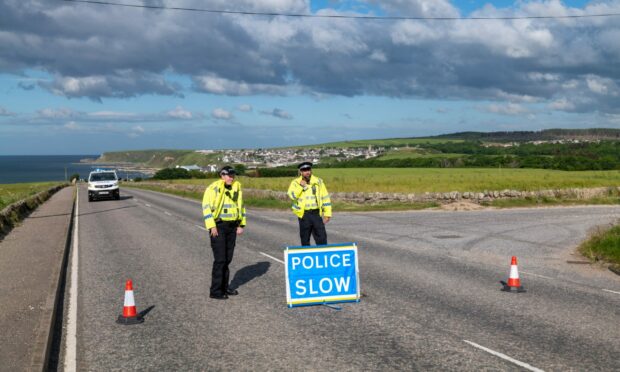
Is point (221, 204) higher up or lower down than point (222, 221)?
higher up

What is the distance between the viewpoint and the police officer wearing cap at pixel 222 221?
10.2 metres

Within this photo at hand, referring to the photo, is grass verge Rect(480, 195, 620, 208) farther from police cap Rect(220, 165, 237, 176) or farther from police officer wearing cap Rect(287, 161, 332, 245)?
police cap Rect(220, 165, 237, 176)

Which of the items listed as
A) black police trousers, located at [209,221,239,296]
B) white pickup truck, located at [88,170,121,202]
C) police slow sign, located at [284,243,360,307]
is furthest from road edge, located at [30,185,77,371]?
white pickup truck, located at [88,170,121,202]

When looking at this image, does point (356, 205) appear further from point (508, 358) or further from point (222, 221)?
point (508, 358)

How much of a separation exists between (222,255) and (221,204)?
0.82 metres

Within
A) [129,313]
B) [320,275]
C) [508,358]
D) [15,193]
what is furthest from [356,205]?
[15,193]

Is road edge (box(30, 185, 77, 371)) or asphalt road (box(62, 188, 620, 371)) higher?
road edge (box(30, 185, 77, 371))

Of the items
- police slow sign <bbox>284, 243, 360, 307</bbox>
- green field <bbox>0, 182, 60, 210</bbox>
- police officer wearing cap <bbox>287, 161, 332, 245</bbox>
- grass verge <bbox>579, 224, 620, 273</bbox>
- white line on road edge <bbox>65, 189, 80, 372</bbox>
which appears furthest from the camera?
green field <bbox>0, 182, 60, 210</bbox>

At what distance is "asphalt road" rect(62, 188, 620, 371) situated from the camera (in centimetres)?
693

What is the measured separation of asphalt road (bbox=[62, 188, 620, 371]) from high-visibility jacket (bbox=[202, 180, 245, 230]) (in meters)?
1.30

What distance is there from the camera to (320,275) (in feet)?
32.5

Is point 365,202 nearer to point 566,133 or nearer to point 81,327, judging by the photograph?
point 81,327

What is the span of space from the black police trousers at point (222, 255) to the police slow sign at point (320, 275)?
3.76 ft

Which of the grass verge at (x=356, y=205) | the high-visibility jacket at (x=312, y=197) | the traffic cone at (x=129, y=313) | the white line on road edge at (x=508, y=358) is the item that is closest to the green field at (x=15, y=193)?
the grass verge at (x=356, y=205)
